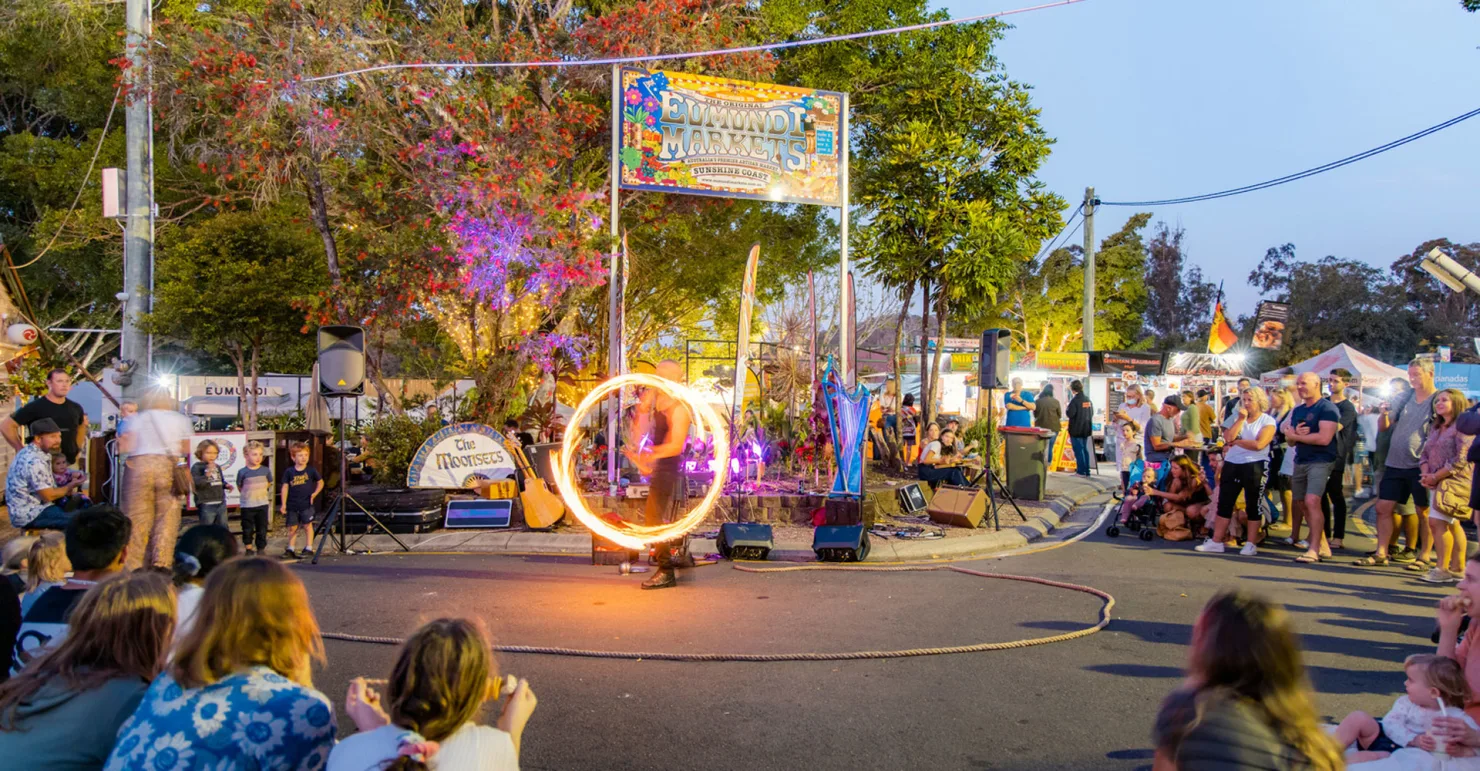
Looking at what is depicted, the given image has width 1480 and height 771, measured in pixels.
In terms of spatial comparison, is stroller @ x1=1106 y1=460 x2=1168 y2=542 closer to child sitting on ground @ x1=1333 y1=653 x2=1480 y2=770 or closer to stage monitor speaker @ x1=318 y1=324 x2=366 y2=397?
child sitting on ground @ x1=1333 y1=653 x2=1480 y2=770

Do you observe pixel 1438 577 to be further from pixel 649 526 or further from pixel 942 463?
pixel 649 526

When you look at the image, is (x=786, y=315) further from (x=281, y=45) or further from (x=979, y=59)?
(x=281, y=45)

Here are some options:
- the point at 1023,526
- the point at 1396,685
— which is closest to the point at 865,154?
the point at 1023,526

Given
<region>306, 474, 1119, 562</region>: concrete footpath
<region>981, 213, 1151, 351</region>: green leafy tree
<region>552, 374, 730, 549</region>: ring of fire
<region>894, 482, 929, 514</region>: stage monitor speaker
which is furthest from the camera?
<region>981, 213, 1151, 351</region>: green leafy tree

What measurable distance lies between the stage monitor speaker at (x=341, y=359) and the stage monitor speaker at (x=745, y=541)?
452cm

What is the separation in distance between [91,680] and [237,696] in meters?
0.54

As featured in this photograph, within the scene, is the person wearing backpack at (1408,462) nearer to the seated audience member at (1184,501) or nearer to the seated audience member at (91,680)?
the seated audience member at (1184,501)

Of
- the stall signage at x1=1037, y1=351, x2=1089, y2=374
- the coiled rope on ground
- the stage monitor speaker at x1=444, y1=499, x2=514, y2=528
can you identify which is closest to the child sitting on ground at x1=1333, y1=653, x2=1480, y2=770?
the coiled rope on ground

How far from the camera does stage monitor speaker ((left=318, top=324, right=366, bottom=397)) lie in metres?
11.3

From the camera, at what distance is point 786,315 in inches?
1158

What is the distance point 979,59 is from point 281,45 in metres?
11.3

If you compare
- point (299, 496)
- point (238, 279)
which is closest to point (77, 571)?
point (299, 496)

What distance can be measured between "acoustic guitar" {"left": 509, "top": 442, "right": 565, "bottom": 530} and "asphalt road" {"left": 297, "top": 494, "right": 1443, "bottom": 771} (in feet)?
5.28

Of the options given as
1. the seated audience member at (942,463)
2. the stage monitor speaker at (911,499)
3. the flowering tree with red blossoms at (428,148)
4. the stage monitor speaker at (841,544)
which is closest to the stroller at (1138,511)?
the seated audience member at (942,463)
